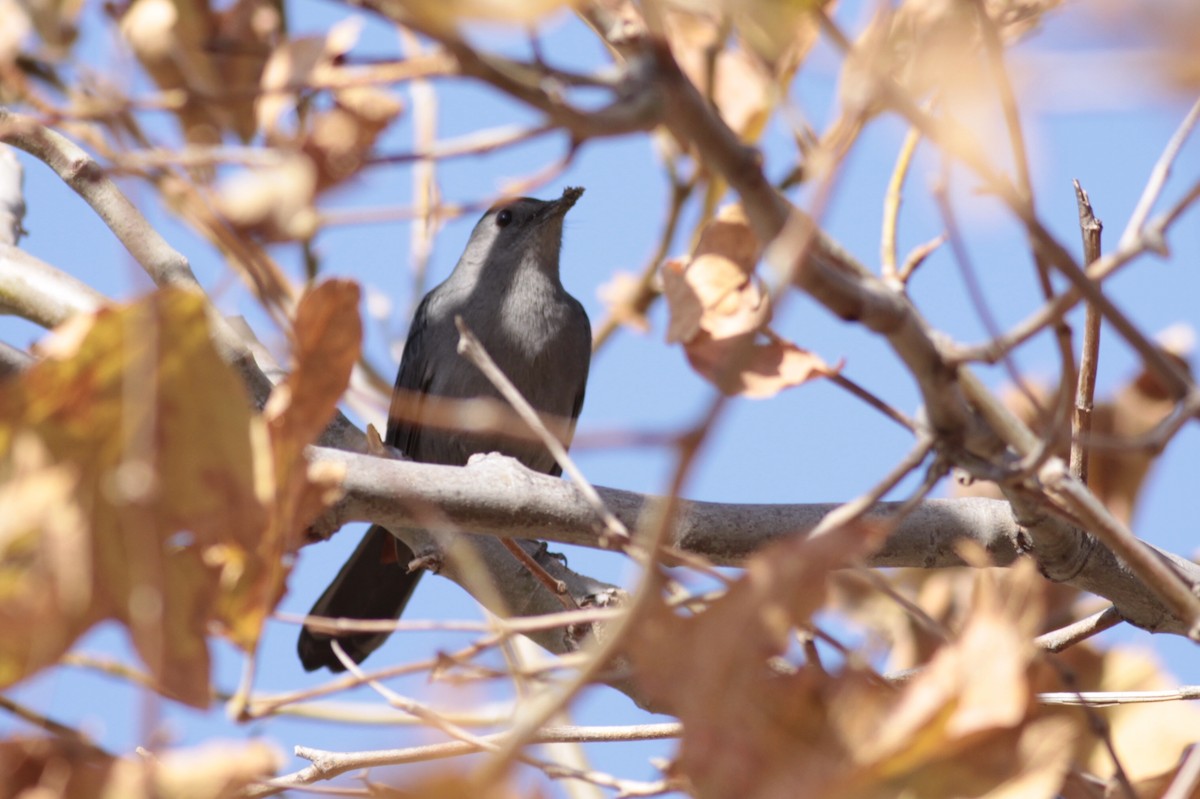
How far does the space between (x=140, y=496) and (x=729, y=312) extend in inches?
28.5

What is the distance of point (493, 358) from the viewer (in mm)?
6180

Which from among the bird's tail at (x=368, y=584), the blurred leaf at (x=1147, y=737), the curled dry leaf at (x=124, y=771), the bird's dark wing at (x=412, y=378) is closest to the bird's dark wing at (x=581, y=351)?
the bird's dark wing at (x=412, y=378)

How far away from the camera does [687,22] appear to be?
2.29 metres

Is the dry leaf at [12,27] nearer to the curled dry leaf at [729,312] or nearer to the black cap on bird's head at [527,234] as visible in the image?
the curled dry leaf at [729,312]

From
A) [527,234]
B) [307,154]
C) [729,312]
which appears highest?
[527,234]

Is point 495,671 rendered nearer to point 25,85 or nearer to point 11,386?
point 11,386

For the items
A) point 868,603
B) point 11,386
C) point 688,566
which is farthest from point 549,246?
point 11,386

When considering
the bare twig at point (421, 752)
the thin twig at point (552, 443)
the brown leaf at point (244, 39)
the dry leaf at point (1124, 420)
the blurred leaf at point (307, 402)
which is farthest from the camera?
the dry leaf at point (1124, 420)

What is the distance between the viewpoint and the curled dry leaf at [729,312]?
1583 mm

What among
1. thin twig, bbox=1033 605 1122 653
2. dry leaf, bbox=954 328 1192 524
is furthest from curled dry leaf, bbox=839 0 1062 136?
dry leaf, bbox=954 328 1192 524

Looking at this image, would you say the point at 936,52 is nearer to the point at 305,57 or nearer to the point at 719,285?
the point at 719,285

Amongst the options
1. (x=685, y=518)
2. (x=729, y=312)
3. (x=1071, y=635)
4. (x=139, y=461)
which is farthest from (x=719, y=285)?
(x=1071, y=635)

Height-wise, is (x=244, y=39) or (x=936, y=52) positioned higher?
(x=244, y=39)

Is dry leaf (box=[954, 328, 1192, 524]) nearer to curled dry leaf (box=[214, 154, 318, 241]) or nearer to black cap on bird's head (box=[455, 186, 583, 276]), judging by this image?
curled dry leaf (box=[214, 154, 318, 241])
